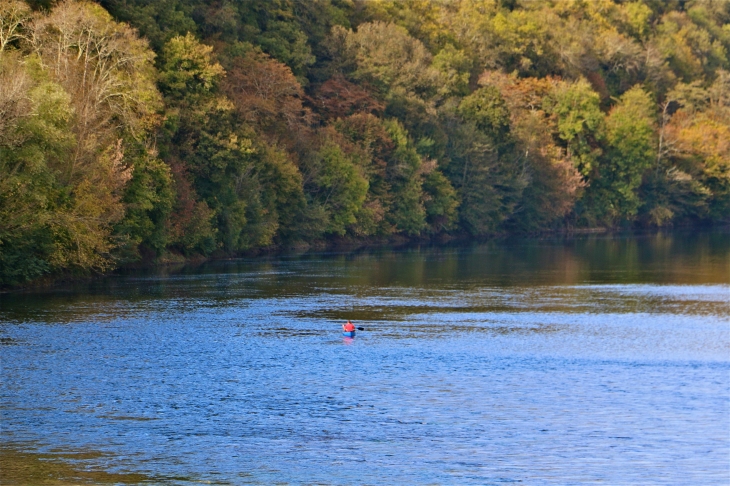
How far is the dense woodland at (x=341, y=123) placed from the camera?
58.5 meters

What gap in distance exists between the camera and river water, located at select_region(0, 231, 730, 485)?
26750 mm

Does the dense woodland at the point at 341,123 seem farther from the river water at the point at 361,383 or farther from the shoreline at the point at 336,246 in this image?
the river water at the point at 361,383

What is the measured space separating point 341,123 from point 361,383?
2729 inches

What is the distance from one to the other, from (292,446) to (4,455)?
6.96 meters

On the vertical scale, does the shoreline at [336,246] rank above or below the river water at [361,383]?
above

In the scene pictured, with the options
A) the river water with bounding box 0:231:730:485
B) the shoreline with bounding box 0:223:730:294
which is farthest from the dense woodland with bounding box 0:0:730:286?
the river water with bounding box 0:231:730:485

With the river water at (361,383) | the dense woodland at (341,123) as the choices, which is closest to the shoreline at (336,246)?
the dense woodland at (341,123)

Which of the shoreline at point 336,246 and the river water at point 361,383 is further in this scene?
the shoreline at point 336,246

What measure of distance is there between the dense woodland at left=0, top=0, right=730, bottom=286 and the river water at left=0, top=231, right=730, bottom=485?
6.33 m

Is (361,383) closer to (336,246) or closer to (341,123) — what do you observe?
(336,246)

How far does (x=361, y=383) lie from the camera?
36531mm

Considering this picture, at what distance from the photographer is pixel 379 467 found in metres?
26.4

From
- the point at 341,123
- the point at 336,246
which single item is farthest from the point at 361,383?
the point at 341,123

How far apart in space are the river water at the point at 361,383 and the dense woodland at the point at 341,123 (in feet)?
20.8
